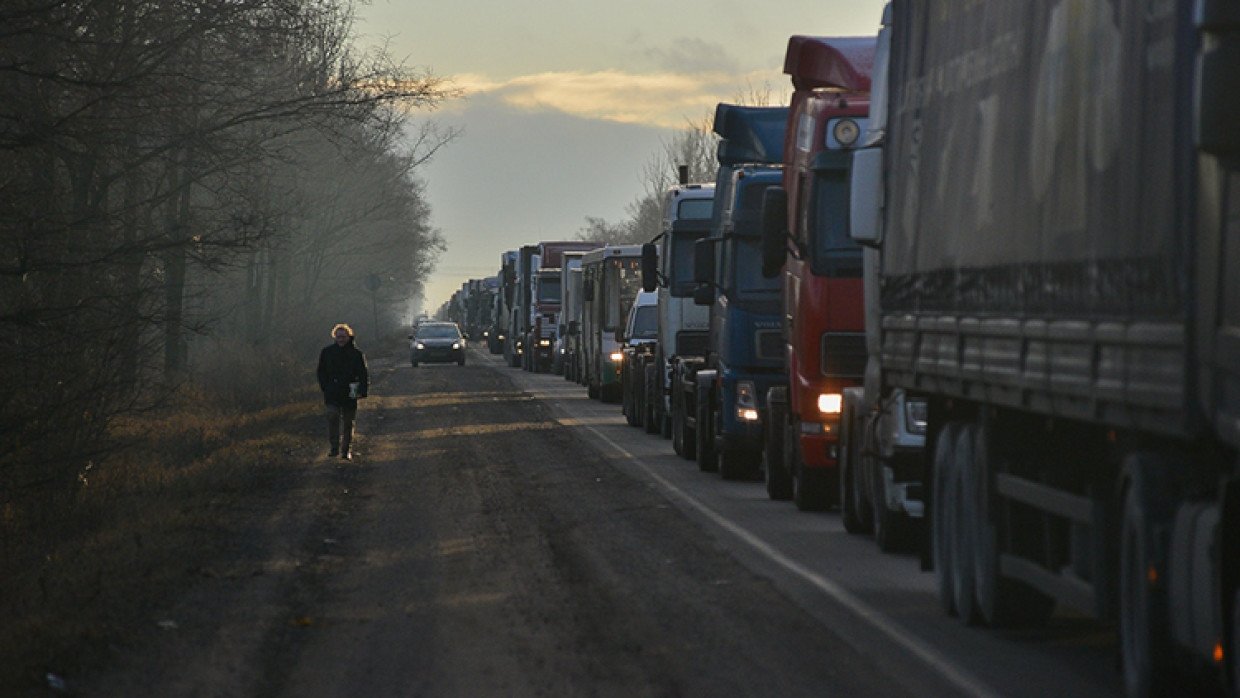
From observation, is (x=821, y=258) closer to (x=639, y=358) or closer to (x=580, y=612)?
(x=580, y=612)

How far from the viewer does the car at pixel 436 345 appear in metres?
74.3

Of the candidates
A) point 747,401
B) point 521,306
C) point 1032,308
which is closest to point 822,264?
point 747,401

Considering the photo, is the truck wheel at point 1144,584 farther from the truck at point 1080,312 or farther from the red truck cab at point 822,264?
the red truck cab at point 822,264

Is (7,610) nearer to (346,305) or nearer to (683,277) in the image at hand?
(683,277)

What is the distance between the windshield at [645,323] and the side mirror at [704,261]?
13212 millimetres

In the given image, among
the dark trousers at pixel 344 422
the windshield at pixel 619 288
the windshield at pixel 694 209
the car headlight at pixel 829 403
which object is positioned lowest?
the dark trousers at pixel 344 422

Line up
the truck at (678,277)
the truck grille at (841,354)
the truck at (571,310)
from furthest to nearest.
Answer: the truck at (571,310), the truck at (678,277), the truck grille at (841,354)

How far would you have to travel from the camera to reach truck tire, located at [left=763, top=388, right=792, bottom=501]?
19.7m

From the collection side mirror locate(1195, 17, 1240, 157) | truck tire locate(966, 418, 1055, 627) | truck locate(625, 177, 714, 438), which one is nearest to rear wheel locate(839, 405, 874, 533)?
truck tire locate(966, 418, 1055, 627)

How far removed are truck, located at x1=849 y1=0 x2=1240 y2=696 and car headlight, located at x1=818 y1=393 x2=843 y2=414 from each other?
4.69 m

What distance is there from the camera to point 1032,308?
30.8 feet

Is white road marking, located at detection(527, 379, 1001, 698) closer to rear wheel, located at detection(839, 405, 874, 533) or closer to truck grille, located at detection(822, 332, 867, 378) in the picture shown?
rear wheel, located at detection(839, 405, 874, 533)

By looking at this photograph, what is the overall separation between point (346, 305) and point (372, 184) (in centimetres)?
3691

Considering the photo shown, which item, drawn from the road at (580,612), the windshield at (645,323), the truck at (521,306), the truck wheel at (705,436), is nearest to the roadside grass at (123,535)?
the road at (580,612)
